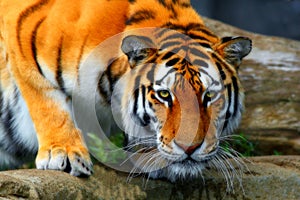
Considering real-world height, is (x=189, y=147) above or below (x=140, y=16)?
below

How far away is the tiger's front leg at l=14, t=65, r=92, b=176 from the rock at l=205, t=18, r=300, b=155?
168 centimetres

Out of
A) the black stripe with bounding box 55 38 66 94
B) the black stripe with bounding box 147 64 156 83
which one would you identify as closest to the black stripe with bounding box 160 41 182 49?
the black stripe with bounding box 147 64 156 83

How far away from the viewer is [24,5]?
140 inches

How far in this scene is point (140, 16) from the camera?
11.1 ft

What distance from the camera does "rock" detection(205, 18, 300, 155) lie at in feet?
15.5

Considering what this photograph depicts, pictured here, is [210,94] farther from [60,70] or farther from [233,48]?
[60,70]

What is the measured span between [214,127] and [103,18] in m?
0.74

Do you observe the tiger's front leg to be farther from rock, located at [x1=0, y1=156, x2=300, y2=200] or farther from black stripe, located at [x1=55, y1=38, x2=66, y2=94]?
rock, located at [x1=0, y1=156, x2=300, y2=200]

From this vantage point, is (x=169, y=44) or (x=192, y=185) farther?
(x=192, y=185)

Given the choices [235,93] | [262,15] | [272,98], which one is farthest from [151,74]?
[262,15]

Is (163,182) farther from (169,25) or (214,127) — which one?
(169,25)

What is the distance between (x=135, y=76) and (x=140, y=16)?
0.30 m

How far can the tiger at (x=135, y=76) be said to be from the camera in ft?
10.2

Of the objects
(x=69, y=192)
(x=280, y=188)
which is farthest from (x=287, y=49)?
(x=69, y=192)
